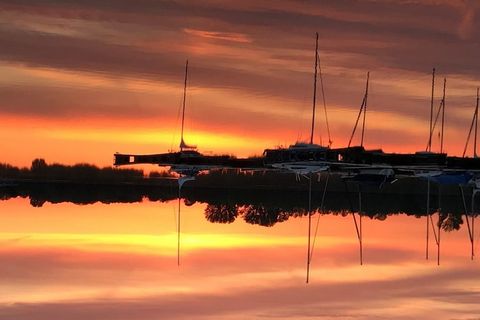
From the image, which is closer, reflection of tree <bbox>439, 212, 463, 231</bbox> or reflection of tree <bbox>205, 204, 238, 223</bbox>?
reflection of tree <bbox>439, 212, 463, 231</bbox>

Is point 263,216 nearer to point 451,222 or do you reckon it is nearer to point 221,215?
point 221,215

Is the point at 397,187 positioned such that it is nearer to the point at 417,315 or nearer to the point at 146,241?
the point at 146,241

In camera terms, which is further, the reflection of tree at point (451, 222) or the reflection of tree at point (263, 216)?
the reflection of tree at point (263, 216)

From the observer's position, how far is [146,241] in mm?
55469

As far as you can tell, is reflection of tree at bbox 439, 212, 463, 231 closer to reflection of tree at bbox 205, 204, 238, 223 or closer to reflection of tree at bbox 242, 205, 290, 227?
reflection of tree at bbox 242, 205, 290, 227

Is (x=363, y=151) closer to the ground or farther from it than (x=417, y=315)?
farther from it

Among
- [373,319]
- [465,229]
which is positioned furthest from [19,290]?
[465,229]

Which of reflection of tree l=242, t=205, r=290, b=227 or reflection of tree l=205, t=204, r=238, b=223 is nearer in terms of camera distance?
reflection of tree l=242, t=205, r=290, b=227

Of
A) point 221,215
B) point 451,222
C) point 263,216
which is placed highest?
point 451,222

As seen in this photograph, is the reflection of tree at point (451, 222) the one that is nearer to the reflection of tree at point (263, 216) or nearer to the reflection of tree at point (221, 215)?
the reflection of tree at point (263, 216)

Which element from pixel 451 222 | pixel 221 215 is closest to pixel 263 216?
pixel 221 215

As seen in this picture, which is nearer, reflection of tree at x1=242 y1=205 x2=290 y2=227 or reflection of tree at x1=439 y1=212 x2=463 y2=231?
reflection of tree at x1=439 y1=212 x2=463 y2=231

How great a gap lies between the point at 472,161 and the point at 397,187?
335ft

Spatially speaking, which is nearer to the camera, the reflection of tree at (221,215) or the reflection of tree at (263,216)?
the reflection of tree at (263,216)
